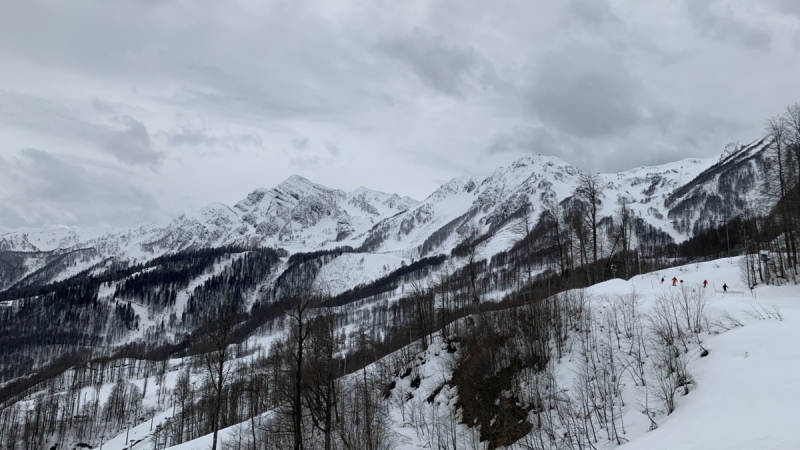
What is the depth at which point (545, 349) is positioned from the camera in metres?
25.8

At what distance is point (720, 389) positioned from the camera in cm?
1408

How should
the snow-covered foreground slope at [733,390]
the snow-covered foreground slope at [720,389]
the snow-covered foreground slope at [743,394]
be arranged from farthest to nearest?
the snow-covered foreground slope at [720,389] < the snow-covered foreground slope at [733,390] < the snow-covered foreground slope at [743,394]

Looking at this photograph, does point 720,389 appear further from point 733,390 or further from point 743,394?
point 743,394

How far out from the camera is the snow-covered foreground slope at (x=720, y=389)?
10.3m

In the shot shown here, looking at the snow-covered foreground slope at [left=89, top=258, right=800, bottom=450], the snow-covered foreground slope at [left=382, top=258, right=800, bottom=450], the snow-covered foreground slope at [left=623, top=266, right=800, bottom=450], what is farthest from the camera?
the snow-covered foreground slope at [left=89, top=258, right=800, bottom=450]

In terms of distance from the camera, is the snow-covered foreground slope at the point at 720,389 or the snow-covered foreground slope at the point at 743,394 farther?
the snow-covered foreground slope at the point at 720,389

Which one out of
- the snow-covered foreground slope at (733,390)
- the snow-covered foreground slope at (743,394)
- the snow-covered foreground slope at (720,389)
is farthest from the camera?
the snow-covered foreground slope at (720,389)

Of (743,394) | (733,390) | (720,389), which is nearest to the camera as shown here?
(743,394)

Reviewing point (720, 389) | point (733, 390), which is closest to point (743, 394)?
point (733, 390)

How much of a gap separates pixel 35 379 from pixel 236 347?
83.7 meters

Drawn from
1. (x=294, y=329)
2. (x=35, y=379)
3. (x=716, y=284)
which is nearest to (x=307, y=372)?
(x=294, y=329)

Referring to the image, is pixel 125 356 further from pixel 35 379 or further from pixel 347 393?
pixel 347 393

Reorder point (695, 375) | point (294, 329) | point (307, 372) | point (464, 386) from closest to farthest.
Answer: point (695, 375)
point (294, 329)
point (307, 372)
point (464, 386)

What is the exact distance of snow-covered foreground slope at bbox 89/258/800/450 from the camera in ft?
33.7
